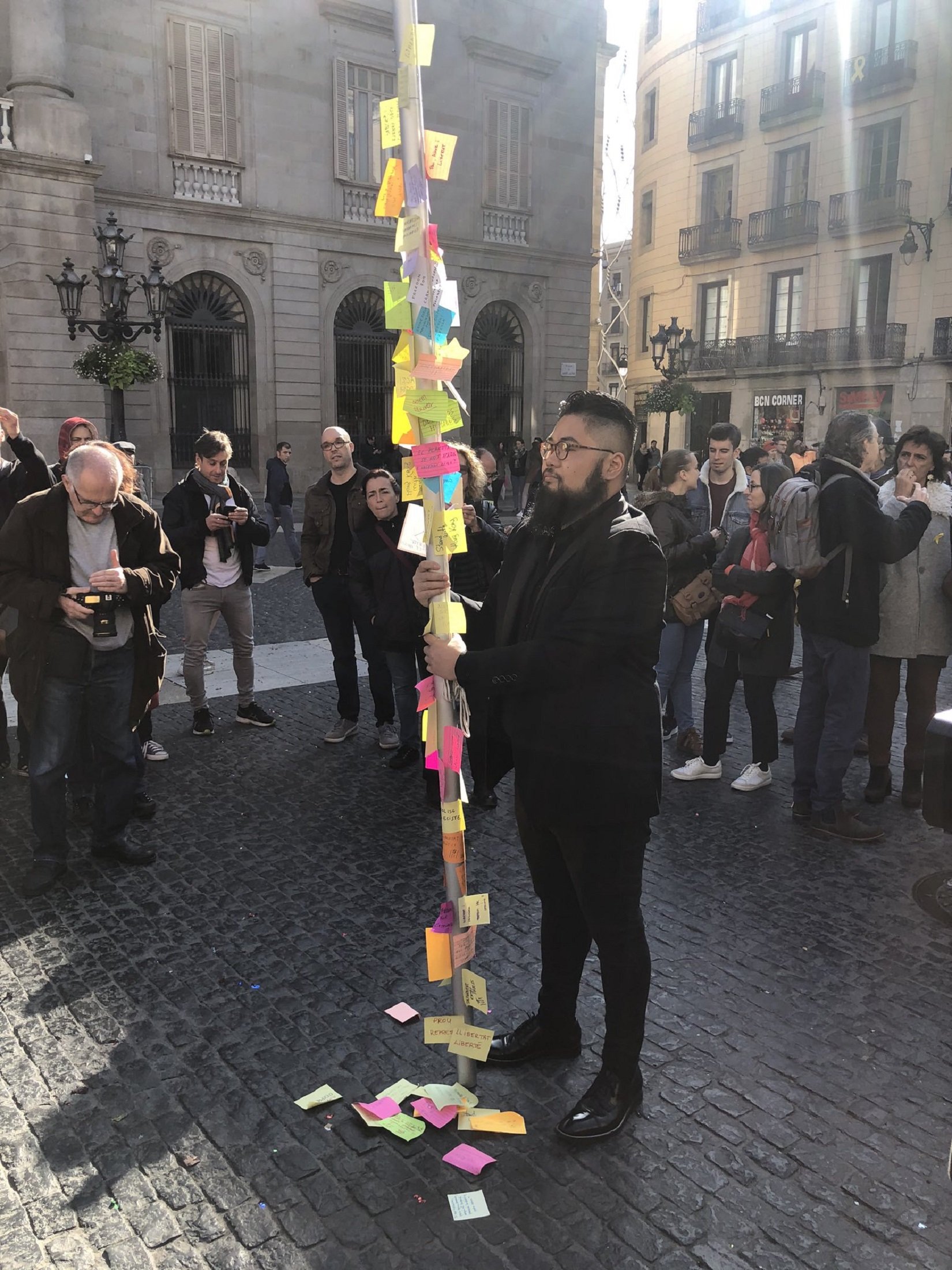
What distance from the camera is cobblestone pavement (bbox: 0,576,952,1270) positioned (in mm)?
2447

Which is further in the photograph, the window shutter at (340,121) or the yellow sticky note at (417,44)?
the window shutter at (340,121)

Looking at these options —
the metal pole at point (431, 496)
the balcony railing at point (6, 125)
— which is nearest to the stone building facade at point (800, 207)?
the balcony railing at point (6, 125)

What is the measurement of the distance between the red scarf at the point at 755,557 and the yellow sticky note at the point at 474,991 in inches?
123

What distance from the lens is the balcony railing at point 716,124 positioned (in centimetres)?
3344

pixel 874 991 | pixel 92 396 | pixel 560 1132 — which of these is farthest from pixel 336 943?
pixel 92 396

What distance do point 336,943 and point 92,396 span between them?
54.9 feet

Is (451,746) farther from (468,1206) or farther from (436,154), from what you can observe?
(436,154)

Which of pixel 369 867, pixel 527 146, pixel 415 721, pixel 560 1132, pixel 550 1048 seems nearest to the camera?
pixel 560 1132

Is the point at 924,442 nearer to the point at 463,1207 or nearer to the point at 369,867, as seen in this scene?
the point at 369,867

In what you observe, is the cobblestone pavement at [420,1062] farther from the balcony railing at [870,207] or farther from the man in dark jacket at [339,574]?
the balcony railing at [870,207]

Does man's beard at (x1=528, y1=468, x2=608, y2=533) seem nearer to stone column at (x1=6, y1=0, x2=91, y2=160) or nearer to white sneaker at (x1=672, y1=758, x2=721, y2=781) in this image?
white sneaker at (x1=672, y1=758, x2=721, y2=781)

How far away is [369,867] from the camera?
4.55 m

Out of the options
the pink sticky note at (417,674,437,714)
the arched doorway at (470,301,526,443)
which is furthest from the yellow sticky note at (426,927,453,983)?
the arched doorway at (470,301,526,443)

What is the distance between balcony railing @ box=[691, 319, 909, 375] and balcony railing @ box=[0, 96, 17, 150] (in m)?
23.0
